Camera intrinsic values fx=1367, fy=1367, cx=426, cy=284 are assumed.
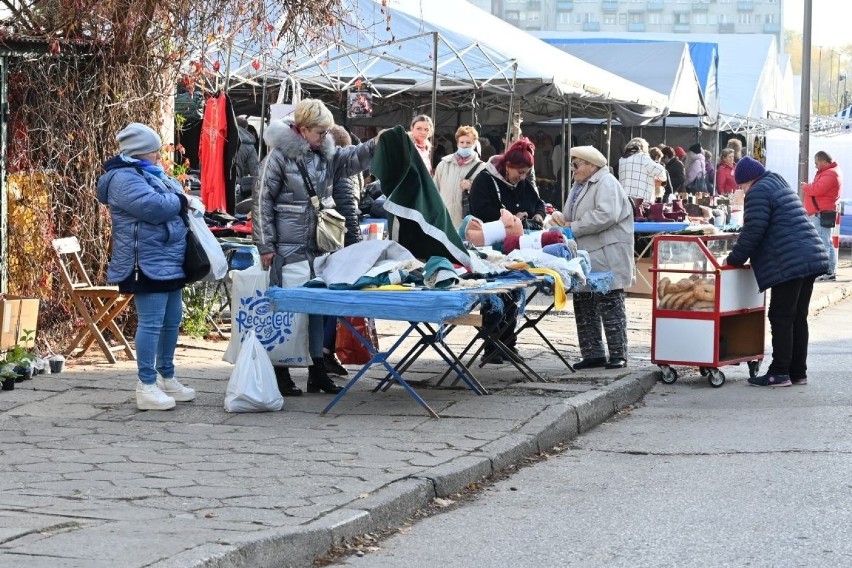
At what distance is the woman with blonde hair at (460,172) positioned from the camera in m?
12.0

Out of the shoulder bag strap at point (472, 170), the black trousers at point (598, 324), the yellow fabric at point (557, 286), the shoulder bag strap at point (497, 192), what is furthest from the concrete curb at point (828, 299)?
the yellow fabric at point (557, 286)

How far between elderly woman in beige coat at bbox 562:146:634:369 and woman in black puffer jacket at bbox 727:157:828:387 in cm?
83

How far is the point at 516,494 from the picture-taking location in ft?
21.6

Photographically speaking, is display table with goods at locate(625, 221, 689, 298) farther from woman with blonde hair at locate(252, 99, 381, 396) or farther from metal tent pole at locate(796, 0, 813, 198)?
woman with blonde hair at locate(252, 99, 381, 396)

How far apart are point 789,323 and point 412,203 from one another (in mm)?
3136

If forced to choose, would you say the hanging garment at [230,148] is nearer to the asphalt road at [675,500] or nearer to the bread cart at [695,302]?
the bread cart at [695,302]

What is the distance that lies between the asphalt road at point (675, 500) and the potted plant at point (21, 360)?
380cm

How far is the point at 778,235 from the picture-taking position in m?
9.88

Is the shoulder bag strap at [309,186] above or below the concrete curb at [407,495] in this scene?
above

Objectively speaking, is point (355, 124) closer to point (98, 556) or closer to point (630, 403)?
point (630, 403)

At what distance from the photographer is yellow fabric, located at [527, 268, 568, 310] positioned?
8.80 meters

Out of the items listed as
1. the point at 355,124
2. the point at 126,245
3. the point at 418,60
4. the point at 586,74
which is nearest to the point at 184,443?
the point at 126,245

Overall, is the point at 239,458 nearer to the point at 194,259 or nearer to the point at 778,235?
the point at 194,259

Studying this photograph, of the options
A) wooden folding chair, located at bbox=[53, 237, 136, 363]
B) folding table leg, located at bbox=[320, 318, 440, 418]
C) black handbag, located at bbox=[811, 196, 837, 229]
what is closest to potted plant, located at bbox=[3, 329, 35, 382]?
wooden folding chair, located at bbox=[53, 237, 136, 363]
